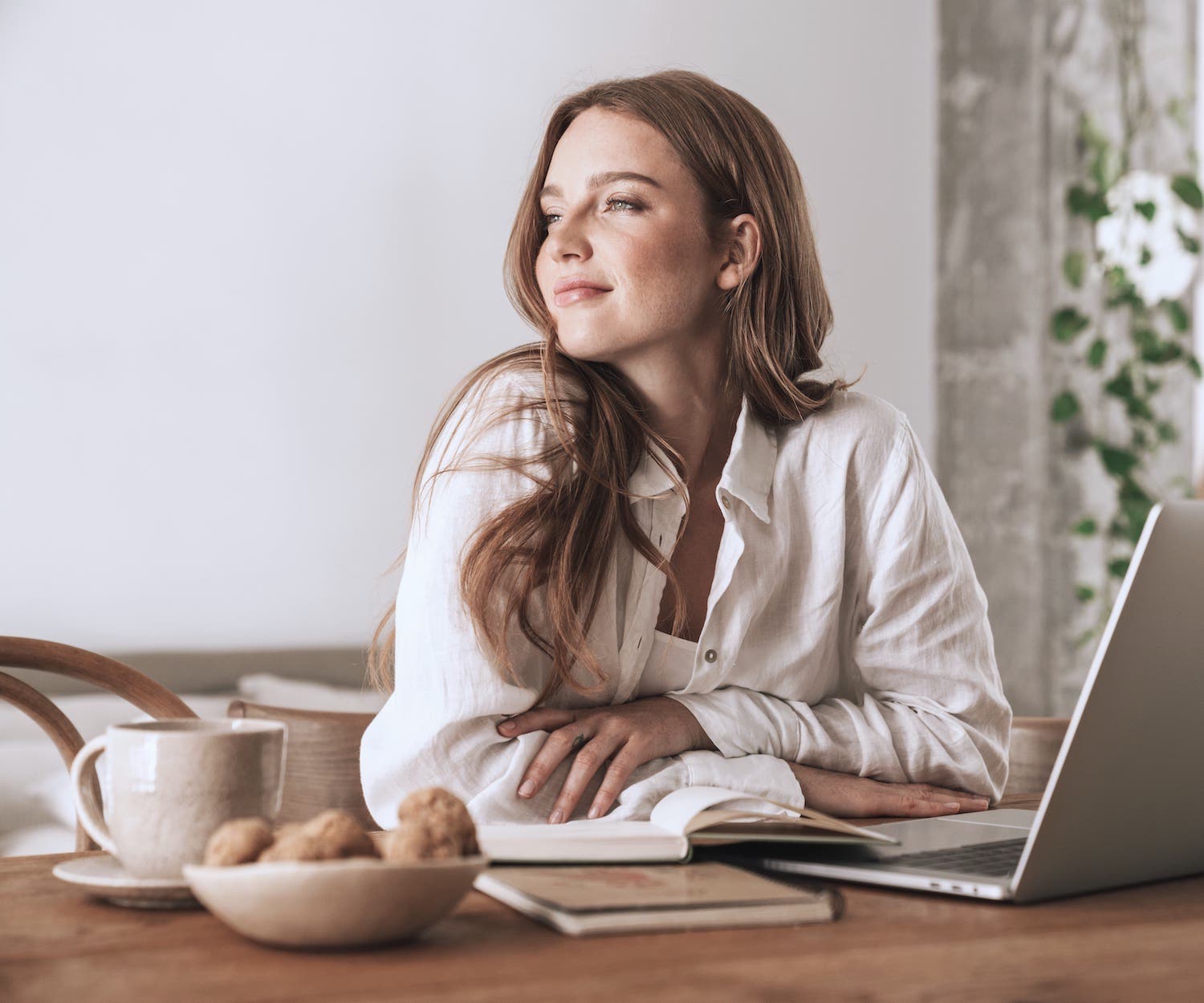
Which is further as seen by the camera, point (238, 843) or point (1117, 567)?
point (1117, 567)

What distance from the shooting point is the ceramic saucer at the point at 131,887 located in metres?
0.62

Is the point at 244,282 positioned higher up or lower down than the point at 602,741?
higher up

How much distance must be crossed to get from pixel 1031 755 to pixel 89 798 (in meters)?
1.19

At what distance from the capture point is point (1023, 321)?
11.1 feet

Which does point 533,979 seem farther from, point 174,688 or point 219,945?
point 174,688

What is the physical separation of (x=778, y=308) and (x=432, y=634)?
0.63 m

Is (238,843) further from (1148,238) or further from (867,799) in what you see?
(1148,238)

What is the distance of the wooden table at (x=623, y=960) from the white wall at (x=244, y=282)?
2014mm

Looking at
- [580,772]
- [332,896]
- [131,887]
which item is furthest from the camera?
[580,772]

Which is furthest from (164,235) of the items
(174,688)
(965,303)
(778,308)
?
(965,303)

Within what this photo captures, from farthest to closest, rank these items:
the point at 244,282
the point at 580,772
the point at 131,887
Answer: the point at 244,282, the point at 580,772, the point at 131,887

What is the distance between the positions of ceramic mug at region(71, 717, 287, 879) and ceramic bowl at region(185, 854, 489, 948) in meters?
0.06

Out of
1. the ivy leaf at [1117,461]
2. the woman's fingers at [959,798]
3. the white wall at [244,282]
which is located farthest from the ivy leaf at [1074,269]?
the woman's fingers at [959,798]

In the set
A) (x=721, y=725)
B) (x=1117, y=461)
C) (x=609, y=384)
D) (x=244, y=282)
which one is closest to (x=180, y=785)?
(x=721, y=725)
